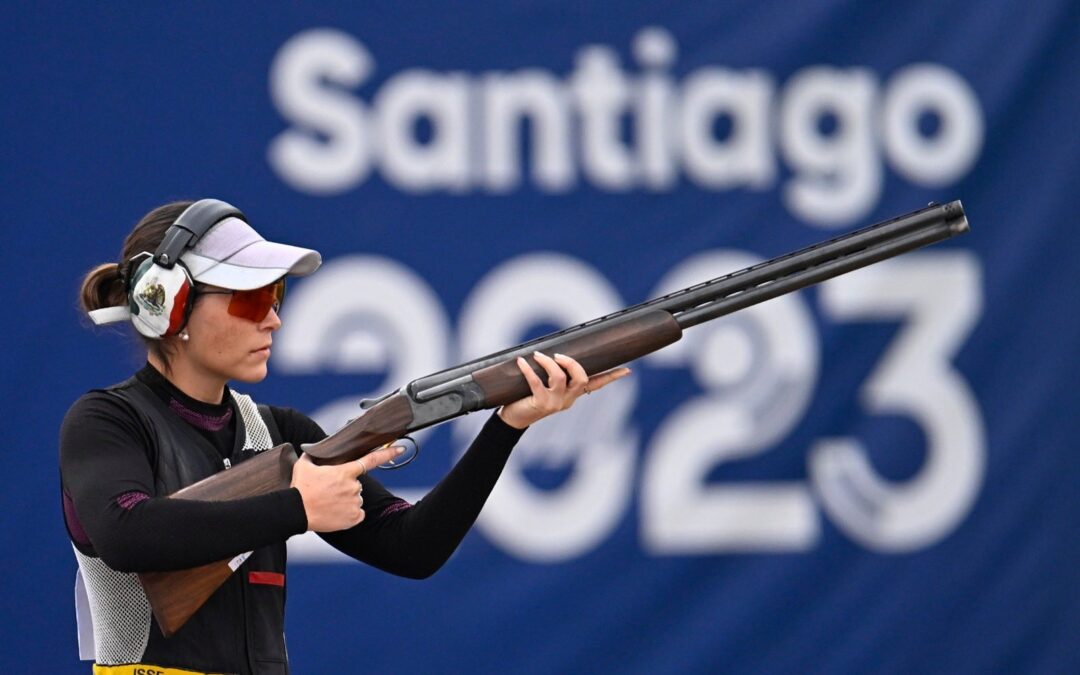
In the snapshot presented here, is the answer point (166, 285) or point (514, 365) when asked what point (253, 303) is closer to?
point (166, 285)

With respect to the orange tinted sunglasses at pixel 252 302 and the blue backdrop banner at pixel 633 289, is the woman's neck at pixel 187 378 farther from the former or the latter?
the blue backdrop banner at pixel 633 289

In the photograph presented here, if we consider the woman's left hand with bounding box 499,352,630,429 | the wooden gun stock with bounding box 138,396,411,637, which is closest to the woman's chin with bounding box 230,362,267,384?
the wooden gun stock with bounding box 138,396,411,637

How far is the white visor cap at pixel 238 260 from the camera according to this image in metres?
1.90

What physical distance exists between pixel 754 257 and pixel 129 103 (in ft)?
4.91

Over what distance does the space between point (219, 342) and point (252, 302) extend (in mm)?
71

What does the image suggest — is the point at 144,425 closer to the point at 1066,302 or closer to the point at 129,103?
the point at 129,103

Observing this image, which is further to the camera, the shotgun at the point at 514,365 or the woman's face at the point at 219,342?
the woman's face at the point at 219,342

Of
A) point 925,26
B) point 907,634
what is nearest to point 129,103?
point 925,26

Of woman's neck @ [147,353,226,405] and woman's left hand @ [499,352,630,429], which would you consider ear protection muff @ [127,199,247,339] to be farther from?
woman's left hand @ [499,352,630,429]

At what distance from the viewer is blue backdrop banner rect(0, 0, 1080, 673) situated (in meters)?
3.13

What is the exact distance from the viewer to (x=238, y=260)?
1927 millimetres

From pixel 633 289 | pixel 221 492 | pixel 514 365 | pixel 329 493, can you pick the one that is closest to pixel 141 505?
pixel 221 492

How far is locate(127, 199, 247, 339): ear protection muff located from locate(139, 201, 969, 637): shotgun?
0.22m

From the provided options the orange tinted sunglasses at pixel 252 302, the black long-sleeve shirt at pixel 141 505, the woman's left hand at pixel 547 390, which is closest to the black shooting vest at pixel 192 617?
the black long-sleeve shirt at pixel 141 505
